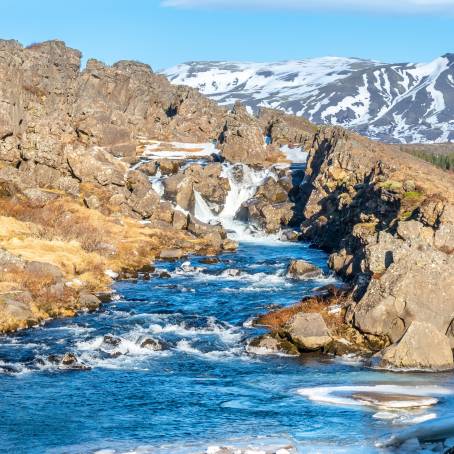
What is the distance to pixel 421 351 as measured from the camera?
38.0 m

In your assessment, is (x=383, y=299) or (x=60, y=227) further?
(x=60, y=227)

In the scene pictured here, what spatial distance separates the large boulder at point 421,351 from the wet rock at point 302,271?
2317 centimetres

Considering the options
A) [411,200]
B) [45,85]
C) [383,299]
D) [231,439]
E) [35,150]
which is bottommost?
[231,439]

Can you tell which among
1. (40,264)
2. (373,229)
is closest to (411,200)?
(373,229)

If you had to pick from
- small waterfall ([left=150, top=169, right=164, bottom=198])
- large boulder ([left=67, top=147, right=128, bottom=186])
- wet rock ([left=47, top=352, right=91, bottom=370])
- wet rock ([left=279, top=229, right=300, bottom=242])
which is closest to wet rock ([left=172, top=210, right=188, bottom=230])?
large boulder ([left=67, top=147, right=128, bottom=186])

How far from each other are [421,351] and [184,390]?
12.9 metres

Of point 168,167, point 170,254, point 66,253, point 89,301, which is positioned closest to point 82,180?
point 168,167

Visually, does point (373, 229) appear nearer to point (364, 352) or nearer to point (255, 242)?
point (255, 242)

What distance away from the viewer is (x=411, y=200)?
220ft

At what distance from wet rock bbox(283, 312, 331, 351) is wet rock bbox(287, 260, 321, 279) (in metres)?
19.4

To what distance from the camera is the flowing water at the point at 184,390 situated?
2884 cm

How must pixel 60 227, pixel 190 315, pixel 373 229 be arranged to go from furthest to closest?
1. pixel 60 227
2. pixel 373 229
3. pixel 190 315

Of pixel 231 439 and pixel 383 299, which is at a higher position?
pixel 383 299

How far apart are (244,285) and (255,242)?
24.9 m
